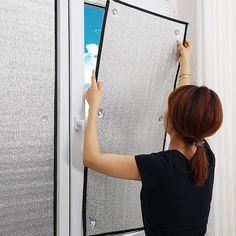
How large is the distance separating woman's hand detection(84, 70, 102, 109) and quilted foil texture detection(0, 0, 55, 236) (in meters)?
0.14

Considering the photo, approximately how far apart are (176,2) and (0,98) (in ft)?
3.31

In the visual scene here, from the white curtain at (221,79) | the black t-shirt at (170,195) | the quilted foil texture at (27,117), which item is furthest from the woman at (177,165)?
the white curtain at (221,79)

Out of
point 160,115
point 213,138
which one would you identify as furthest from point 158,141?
point 213,138

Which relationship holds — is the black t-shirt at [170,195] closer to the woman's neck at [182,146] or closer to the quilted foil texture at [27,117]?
the woman's neck at [182,146]

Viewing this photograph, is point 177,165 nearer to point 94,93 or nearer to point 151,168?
point 151,168

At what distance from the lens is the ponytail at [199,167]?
3.77 feet

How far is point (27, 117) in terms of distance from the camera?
117 centimetres

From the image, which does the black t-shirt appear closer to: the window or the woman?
the woman

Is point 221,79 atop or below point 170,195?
atop

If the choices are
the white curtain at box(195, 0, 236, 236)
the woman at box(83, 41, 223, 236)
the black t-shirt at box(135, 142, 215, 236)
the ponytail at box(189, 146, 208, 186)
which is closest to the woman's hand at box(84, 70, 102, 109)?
the woman at box(83, 41, 223, 236)

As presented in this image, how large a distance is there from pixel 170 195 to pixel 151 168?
115 millimetres

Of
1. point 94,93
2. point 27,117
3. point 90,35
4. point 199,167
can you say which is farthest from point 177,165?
point 90,35

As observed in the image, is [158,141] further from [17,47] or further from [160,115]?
[17,47]

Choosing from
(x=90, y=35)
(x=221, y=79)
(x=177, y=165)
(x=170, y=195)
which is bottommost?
(x=170, y=195)
